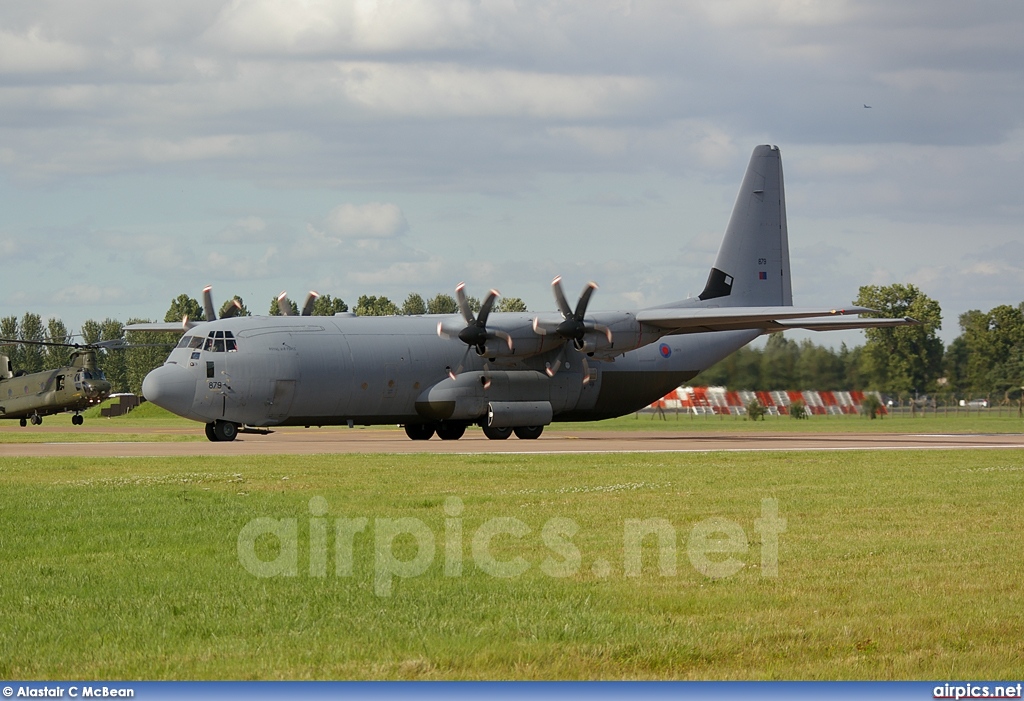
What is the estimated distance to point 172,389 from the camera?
36094 millimetres

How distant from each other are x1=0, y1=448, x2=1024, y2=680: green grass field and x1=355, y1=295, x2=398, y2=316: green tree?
95.9 meters

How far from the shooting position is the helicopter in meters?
57.2

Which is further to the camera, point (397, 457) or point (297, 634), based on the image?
point (397, 457)

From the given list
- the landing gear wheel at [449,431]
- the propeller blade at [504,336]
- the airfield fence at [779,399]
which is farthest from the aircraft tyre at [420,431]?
the airfield fence at [779,399]

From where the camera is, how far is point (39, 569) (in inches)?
495

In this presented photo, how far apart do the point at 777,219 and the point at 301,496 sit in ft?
106

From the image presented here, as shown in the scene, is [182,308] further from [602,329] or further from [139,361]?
[602,329]

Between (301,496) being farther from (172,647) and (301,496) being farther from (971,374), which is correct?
(971,374)

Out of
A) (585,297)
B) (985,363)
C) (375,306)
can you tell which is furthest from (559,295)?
(375,306)

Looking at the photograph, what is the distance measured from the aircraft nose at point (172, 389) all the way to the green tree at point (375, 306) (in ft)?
259

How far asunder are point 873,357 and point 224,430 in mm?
27922

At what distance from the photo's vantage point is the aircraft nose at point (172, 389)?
118 ft

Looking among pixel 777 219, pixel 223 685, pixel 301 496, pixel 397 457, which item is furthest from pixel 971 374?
pixel 223 685

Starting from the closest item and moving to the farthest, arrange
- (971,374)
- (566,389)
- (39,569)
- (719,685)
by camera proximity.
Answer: (719,685) < (39,569) < (566,389) < (971,374)
